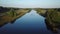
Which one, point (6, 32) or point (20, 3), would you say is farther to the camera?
point (20, 3)

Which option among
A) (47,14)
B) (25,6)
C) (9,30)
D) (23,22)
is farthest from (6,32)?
(47,14)

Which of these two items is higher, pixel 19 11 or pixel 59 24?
pixel 19 11

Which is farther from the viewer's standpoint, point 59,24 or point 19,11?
point 19,11

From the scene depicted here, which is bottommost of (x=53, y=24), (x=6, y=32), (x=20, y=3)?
(x=6, y=32)

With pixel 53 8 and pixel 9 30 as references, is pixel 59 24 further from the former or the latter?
pixel 9 30

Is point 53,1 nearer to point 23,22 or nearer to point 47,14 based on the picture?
point 47,14

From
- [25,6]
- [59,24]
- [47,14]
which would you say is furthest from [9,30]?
[59,24]
